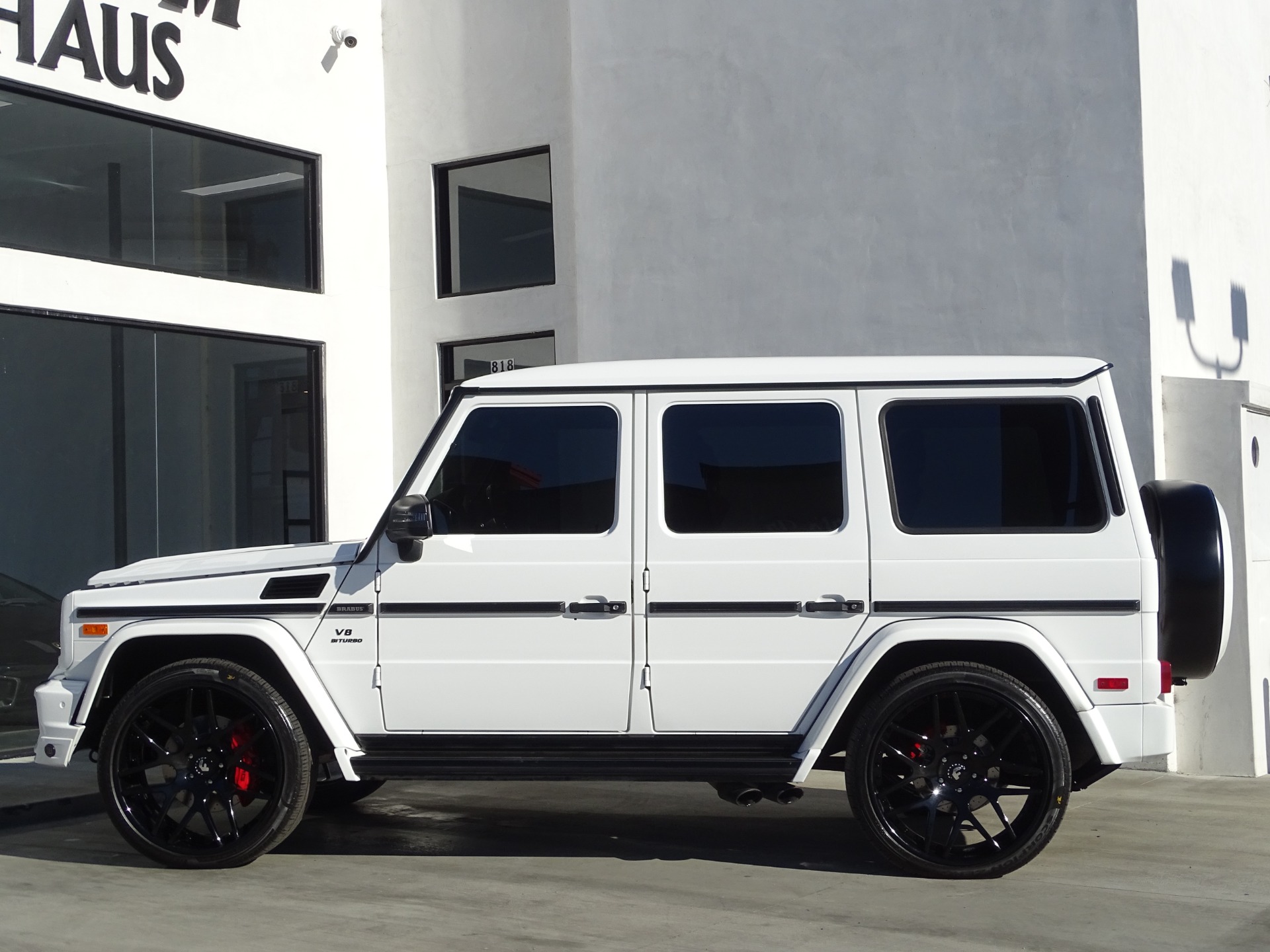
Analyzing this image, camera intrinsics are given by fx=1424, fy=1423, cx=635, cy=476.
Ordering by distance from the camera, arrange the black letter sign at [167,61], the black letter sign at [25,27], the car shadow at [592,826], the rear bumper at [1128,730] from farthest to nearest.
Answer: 1. the black letter sign at [167,61]
2. the black letter sign at [25,27]
3. the car shadow at [592,826]
4. the rear bumper at [1128,730]

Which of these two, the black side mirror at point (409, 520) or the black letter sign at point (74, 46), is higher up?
the black letter sign at point (74, 46)

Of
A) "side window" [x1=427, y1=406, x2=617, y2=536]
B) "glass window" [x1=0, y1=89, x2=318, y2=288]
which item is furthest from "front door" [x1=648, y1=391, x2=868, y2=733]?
"glass window" [x1=0, y1=89, x2=318, y2=288]

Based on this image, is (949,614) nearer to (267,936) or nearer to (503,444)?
(503,444)

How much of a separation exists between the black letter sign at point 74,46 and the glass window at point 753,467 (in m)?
6.89

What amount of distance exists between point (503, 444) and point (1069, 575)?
7.75ft

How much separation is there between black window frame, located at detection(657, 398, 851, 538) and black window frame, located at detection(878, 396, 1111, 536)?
0.54 feet

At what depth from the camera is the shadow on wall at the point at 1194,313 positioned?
31.9 feet

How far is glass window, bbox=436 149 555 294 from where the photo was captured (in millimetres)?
12461

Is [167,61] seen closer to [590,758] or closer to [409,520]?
[409,520]

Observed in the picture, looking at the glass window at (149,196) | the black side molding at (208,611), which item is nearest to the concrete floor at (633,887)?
the black side molding at (208,611)

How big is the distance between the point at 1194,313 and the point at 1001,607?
5.15m

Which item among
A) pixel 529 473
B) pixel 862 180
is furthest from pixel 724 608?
pixel 862 180

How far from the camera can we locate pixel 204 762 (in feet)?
19.9

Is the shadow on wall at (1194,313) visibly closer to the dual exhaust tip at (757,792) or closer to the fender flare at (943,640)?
the fender flare at (943,640)
